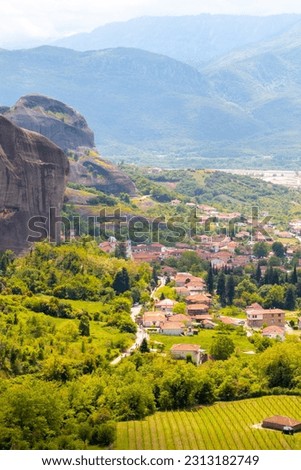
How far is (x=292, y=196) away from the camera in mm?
178625

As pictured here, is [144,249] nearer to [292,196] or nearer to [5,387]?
[5,387]

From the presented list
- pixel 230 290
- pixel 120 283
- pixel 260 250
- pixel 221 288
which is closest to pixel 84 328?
pixel 120 283

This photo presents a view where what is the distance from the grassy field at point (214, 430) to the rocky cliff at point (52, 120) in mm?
86365

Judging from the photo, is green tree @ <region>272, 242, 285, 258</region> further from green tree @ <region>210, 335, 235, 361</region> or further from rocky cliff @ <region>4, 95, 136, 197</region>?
green tree @ <region>210, 335, 235, 361</region>

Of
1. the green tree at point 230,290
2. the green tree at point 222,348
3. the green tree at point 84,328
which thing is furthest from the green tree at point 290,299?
the green tree at point 84,328

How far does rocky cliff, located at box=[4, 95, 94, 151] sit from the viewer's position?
13738cm

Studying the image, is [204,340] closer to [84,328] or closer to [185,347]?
[185,347]

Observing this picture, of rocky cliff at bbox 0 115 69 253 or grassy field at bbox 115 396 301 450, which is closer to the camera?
grassy field at bbox 115 396 301 450

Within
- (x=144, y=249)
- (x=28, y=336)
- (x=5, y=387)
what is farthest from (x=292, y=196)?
(x=5, y=387)

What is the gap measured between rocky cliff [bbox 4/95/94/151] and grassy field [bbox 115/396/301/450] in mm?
86365

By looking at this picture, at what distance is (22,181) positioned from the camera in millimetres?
89312
